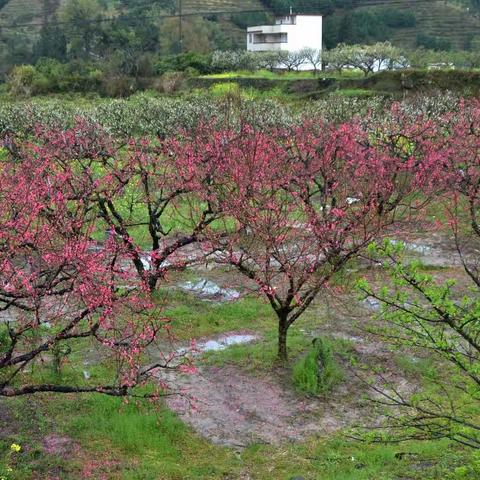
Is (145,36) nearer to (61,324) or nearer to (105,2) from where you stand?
(105,2)

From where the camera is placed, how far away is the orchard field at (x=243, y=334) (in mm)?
6949

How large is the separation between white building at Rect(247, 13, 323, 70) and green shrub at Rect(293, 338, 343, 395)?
52.8m

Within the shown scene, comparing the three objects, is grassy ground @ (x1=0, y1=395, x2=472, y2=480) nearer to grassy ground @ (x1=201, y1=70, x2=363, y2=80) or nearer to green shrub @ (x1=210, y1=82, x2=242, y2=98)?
green shrub @ (x1=210, y1=82, x2=242, y2=98)

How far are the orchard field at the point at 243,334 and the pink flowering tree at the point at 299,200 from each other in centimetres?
7

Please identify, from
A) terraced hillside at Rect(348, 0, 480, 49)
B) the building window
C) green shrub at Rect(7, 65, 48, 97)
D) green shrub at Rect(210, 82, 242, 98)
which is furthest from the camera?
terraced hillside at Rect(348, 0, 480, 49)

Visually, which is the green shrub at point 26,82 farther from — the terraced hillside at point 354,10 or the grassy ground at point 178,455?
the grassy ground at point 178,455

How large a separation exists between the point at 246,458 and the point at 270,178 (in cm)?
666

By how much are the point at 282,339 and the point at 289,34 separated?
2121 inches

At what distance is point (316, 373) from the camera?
9008 millimetres

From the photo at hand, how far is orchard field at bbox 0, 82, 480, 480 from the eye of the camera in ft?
22.8

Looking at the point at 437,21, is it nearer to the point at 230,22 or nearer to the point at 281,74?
the point at 230,22

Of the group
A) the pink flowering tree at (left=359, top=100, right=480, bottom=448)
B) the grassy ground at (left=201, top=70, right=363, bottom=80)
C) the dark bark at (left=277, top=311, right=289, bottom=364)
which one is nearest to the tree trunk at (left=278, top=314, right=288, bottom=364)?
the dark bark at (left=277, top=311, right=289, bottom=364)

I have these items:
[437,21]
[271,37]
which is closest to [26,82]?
[271,37]

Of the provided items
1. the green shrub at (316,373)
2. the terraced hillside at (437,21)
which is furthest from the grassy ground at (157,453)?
the terraced hillside at (437,21)
